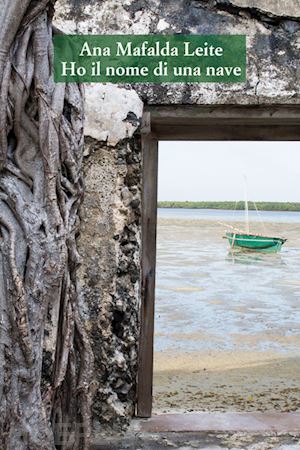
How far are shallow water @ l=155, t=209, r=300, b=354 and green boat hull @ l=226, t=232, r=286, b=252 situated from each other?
0.46 metres

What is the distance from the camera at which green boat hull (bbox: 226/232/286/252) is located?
57.9 ft

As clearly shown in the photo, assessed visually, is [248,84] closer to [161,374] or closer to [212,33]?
[212,33]

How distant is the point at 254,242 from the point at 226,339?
11461 millimetres

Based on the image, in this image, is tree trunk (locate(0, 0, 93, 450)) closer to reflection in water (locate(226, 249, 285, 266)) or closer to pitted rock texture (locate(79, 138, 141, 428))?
pitted rock texture (locate(79, 138, 141, 428))

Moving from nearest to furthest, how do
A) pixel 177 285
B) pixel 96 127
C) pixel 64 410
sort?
pixel 64 410 < pixel 96 127 < pixel 177 285

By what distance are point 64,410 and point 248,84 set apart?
163cm

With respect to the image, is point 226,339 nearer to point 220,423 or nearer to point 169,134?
point 220,423

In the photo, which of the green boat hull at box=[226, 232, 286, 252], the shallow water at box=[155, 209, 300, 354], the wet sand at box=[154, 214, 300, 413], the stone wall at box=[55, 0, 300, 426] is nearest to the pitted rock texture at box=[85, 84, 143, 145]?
the stone wall at box=[55, 0, 300, 426]

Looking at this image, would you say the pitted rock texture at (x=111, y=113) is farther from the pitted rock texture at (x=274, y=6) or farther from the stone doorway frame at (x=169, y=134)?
the pitted rock texture at (x=274, y=6)

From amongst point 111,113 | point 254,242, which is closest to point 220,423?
point 111,113

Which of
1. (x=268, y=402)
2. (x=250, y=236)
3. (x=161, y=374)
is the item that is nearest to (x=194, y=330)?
(x=161, y=374)

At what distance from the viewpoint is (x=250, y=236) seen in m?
18.2

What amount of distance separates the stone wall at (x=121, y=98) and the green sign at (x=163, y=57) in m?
0.03

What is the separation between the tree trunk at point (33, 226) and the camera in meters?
2.01
